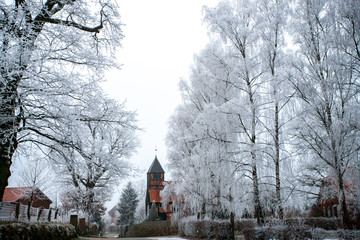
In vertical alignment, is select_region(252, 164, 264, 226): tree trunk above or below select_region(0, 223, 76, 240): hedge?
above

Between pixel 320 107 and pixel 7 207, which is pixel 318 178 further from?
pixel 7 207

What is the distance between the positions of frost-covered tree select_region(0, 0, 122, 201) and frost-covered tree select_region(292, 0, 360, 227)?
247 inches

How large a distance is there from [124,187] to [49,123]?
40030mm

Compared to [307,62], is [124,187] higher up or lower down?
lower down

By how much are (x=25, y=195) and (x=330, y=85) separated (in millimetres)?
26894

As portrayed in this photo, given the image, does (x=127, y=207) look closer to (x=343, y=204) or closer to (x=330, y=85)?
(x=343, y=204)

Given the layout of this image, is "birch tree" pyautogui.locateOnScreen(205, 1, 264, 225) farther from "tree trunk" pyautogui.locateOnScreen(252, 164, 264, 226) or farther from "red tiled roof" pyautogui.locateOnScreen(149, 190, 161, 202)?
"red tiled roof" pyautogui.locateOnScreen(149, 190, 161, 202)

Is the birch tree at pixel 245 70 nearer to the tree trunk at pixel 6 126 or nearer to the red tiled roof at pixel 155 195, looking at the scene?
the tree trunk at pixel 6 126

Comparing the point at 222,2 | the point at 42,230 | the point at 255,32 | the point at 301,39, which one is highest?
the point at 222,2

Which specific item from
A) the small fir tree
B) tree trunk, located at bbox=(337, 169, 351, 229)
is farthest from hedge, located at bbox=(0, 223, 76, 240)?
the small fir tree

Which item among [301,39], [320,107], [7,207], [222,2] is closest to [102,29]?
[222,2]

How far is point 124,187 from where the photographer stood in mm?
44750

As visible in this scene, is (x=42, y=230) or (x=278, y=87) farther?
(x=278, y=87)

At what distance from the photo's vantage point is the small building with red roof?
26.2 meters
